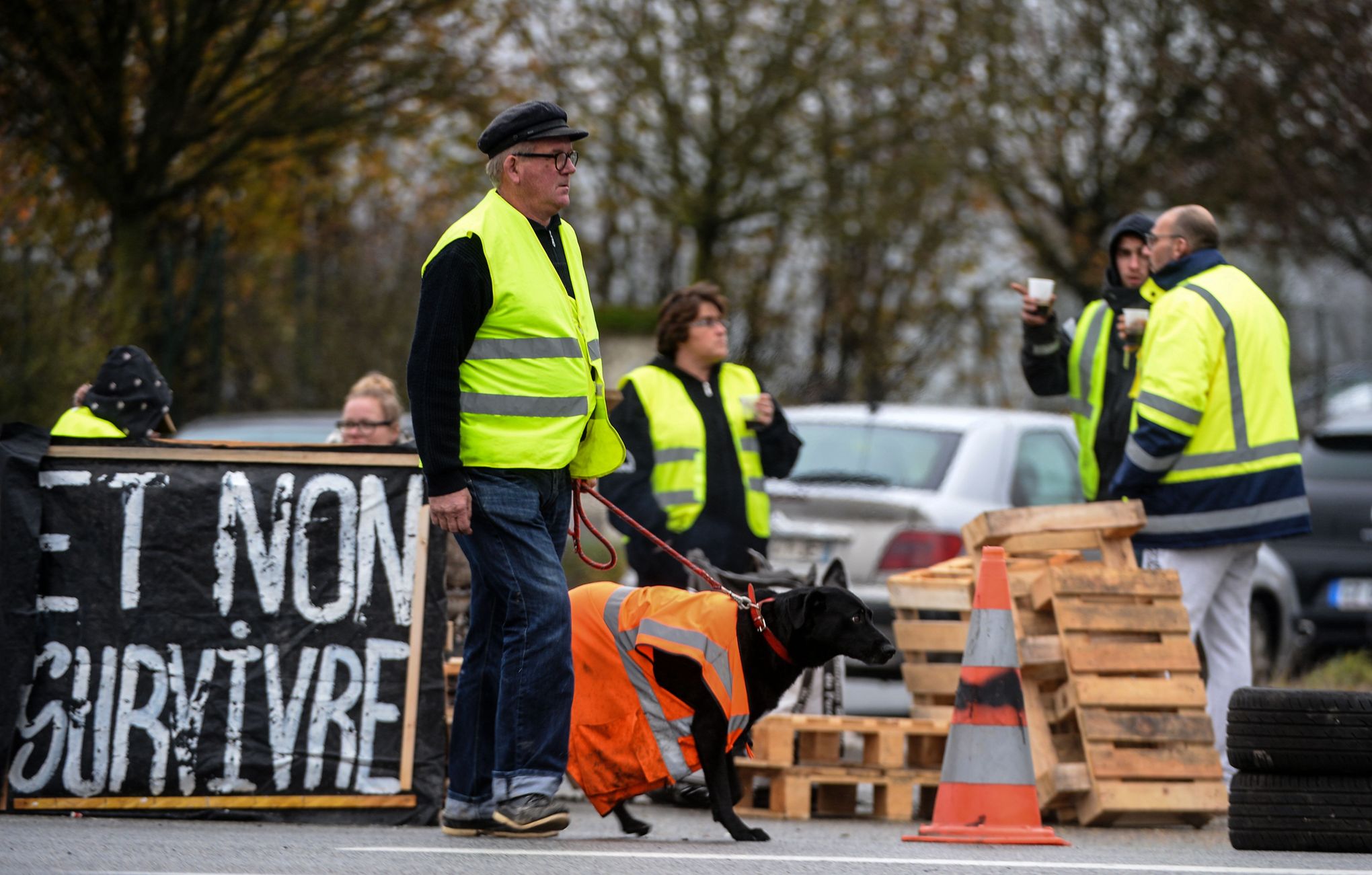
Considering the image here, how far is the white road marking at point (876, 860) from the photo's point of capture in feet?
17.1

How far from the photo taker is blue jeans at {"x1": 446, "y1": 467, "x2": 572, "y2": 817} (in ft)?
18.4

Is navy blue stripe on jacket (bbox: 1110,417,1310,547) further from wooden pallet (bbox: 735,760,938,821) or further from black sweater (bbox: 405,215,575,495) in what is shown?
black sweater (bbox: 405,215,575,495)

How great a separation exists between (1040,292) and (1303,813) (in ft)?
8.97

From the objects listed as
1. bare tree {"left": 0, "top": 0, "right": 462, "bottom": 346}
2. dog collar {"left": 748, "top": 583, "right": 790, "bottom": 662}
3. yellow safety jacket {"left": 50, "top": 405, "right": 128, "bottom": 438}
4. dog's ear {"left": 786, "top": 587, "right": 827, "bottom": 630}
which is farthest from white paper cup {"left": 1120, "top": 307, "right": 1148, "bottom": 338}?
bare tree {"left": 0, "top": 0, "right": 462, "bottom": 346}

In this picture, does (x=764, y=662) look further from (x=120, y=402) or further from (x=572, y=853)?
(x=120, y=402)

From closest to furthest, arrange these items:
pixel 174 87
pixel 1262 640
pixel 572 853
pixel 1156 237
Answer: pixel 572 853
pixel 1156 237
pixel 1262 640
pixel 174 87

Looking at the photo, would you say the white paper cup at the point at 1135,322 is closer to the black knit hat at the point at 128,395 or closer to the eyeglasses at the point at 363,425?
the eyeglasses at the point at 363,425

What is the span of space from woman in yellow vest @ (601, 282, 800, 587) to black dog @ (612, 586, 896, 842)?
4.68 ft

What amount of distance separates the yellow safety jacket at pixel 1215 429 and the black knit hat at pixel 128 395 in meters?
3.82

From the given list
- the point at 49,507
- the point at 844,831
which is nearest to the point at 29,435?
the point at 49,507

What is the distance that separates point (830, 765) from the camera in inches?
283

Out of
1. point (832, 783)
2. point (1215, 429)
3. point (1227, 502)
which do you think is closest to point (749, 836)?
point (832, 783)

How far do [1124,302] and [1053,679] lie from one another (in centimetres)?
175

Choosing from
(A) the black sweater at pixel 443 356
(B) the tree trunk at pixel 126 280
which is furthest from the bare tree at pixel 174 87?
(A) the black sweater at pixel 443 356
